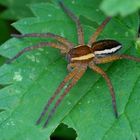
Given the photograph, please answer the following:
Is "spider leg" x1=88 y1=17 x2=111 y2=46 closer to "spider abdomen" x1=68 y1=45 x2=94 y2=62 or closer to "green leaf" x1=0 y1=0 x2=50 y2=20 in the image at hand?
"spider abdomen" x1=68 y1=45 x2=94 y2=62

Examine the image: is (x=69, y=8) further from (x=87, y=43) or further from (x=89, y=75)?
(x=89, y=75)

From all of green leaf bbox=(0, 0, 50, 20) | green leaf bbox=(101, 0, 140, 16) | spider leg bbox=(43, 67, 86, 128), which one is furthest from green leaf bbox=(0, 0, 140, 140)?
green leaf bbox=(101, 0, 140, 16)

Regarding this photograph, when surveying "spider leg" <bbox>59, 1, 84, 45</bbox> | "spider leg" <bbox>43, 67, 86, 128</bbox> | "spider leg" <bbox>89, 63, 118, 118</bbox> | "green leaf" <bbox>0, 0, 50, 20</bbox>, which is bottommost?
"spider leg" <bbox>89, 63, 118, 118</bbox>

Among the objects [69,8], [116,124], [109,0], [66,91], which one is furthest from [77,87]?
[109,0]

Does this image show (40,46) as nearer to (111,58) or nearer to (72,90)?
(72,90)

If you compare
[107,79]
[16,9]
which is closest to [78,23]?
[107,79]

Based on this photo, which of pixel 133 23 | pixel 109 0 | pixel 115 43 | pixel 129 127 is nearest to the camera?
pixel 109 0

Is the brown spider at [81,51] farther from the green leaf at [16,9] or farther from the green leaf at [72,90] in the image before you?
the green leaf at [16,9]

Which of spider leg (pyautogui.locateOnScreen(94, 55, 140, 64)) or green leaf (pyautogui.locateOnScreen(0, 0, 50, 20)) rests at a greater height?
green leaf (pyautogui.locateOnScreen(0, 0, 50, 20))
